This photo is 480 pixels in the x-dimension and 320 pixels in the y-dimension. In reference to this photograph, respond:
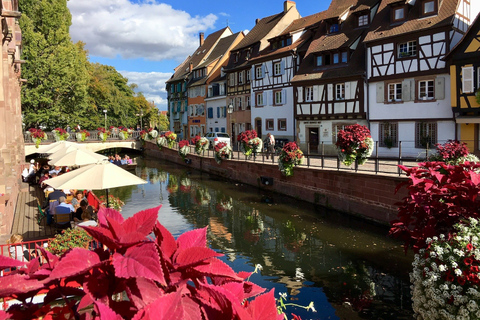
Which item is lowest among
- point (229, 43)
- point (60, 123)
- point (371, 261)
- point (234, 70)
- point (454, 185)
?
point (371, 261)

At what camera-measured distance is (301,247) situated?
13.0 m

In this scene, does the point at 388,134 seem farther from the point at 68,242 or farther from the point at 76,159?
the point at 68,242

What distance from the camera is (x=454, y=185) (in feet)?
16.9

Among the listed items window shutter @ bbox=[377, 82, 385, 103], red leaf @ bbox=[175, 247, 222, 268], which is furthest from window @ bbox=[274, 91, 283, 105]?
red leaf @ bbox=[175, 247, 222, 268]

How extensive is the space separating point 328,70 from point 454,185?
23.2 meters

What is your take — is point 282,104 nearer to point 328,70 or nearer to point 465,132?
point 328,70

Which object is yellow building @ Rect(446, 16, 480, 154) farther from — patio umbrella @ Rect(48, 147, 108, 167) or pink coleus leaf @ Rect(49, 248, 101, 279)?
pink coleus leaf @ Rect(49, 248, 101, 279)

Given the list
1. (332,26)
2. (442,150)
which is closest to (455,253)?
(442,150)

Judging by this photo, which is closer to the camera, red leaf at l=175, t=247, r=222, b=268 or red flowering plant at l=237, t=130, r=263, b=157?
red leaf at l=175, t=247, r=222, b=268

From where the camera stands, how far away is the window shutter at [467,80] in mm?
19797

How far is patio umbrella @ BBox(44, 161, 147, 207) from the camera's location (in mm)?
9438

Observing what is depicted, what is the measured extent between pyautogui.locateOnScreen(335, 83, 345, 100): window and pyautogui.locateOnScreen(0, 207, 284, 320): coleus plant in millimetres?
26074

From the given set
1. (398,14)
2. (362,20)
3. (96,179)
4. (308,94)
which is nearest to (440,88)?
(398,14)

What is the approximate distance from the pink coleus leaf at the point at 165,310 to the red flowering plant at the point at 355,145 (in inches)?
619
